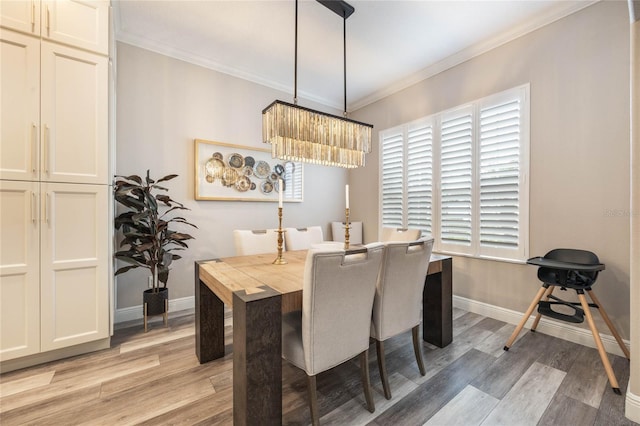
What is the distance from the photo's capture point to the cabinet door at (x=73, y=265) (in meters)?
1.95

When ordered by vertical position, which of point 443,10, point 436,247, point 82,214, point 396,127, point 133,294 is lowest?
point 133,294

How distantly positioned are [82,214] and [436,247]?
3.58 meters

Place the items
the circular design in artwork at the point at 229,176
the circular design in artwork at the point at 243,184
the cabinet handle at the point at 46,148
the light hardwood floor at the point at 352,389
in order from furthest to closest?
1. the circular design in artwork at the point at 243,184
2. the circular design in artwork at the point at 229,176
3. the cabinet handle at the point at 46,148
4. the light hardwood floor at the point at 352,389

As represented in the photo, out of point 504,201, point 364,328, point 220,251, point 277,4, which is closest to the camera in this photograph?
point 364,328

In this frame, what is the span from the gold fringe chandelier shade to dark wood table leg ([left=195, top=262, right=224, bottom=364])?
1.17 m

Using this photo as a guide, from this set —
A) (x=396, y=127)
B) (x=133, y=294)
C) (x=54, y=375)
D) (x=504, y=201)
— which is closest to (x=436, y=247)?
(x=504, y=201)

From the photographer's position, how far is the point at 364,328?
59.9 inches

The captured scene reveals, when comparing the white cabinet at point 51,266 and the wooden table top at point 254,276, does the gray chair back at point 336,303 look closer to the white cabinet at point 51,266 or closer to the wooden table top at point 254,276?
the wooden table top at point 254,276

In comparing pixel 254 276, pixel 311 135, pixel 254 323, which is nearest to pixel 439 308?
pixel 254 276

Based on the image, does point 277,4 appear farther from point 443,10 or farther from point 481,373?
point 481,373

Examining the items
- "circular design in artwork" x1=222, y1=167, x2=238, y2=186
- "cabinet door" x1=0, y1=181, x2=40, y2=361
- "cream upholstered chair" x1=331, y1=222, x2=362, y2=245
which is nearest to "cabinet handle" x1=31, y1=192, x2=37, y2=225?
"cabinet door" x1=0, y1=181, x2=40, y2=361

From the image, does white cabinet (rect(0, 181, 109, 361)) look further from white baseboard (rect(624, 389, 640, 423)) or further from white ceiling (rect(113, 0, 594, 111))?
white baseboard (rect(624, 389, 640, 423))

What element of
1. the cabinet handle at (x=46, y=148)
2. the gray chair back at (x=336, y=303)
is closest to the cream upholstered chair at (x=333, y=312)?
the gray chair back at (x=336, y=303)

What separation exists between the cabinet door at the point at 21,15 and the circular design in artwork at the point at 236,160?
181cm
